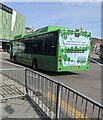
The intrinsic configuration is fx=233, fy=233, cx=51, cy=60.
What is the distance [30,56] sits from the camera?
18.8m

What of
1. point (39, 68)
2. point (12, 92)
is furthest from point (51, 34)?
point (12, 92)

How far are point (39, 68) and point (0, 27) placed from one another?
50490 mm

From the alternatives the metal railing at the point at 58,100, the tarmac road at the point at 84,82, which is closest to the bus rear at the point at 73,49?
the tarmac road at the point at 84,82

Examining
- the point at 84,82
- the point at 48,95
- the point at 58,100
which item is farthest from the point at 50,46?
the point at 58,100

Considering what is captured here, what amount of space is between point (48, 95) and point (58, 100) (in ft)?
4.14

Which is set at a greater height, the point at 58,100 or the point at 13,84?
the point at 58,100

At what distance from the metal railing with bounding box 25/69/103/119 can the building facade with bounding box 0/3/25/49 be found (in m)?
60.2

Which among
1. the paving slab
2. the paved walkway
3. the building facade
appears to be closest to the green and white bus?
the paved walkway

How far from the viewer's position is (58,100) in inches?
187

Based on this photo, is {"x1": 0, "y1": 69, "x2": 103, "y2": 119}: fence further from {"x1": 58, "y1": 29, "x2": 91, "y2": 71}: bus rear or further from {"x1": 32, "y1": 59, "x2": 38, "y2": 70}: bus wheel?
{"x1": 32, "y1": 59, "x2": 38, "y2": 70}: bus wheel

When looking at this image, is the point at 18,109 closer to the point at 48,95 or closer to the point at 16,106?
the point at 16,106

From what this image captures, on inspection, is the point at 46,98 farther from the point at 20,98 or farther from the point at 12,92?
the point at 12,92

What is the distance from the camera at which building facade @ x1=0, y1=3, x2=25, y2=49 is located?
218 ft

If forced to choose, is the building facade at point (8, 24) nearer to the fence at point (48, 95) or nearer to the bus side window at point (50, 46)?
the bus side window at point (50, 46)
